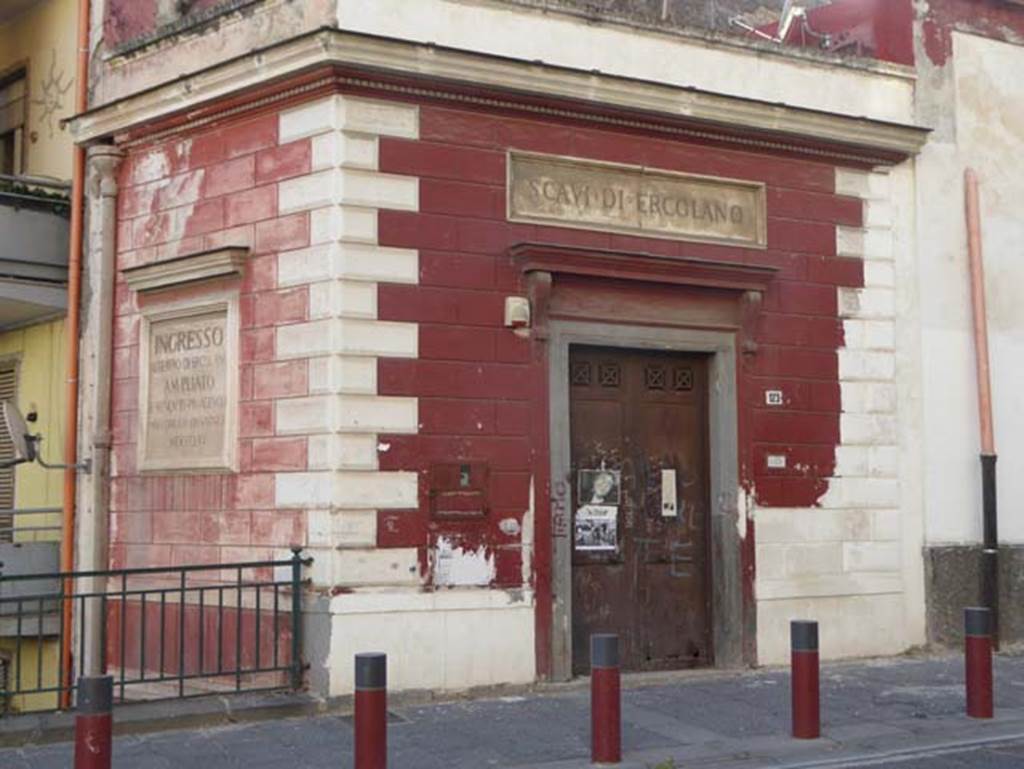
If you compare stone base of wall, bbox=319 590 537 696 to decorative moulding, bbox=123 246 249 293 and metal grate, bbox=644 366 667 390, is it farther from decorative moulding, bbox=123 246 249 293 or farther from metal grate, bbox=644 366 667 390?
decorative moulding, bbox=123 246 249 293

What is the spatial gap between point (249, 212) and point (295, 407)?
5.77ft

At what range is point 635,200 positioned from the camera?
12.3 m

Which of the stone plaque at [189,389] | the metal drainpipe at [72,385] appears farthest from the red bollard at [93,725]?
the metal drainpipe at [72,385]

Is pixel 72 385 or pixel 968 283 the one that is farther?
pixel 968 283

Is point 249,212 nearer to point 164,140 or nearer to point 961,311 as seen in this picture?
point 164,140

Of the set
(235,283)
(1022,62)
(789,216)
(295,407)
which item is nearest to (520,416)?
(295,407)

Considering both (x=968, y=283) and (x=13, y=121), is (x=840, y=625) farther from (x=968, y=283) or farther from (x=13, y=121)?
(x=13, y=121)

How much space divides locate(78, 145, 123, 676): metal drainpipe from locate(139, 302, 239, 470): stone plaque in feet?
1.55

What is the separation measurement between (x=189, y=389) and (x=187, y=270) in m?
1.01

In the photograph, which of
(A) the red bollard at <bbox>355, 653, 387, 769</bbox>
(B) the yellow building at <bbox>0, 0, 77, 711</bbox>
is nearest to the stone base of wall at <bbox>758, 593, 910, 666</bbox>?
(A) the red bollard at <bbox>355, 653, 387, 769</bbox>

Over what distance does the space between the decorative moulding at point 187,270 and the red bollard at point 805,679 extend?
538cm

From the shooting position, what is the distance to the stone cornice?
11.0 m

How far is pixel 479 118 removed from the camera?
11.6 meters

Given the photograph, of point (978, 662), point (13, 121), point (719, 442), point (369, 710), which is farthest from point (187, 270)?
point (978, 662)
